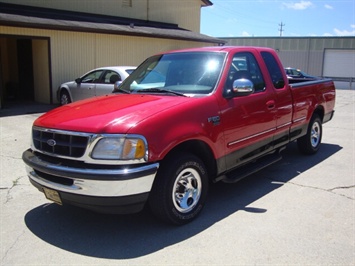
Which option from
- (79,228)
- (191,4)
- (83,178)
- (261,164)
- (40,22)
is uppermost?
(191,4)

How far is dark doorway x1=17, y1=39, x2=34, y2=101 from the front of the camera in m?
15.1

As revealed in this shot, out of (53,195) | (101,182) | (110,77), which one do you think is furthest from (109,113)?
(110,77)

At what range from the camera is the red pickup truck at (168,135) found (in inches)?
136

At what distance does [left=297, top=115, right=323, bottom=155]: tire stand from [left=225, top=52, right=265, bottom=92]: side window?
2.15 meters

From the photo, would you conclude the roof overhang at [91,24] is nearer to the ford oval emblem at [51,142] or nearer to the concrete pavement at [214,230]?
the concrete pavement at [214,230]

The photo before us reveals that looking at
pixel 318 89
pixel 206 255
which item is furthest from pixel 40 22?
pixel 206 255

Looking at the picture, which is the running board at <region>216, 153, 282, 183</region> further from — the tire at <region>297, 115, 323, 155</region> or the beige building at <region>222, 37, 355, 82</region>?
the beige building at <region>222, 37, 355, 82</region>

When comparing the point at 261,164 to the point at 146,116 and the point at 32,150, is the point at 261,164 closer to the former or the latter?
the point at 146,116

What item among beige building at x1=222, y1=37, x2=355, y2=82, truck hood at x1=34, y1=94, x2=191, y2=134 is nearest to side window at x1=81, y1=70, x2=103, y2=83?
truck hood at x1=34, y1=94, x2=191, y2=134

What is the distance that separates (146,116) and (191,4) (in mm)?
21578

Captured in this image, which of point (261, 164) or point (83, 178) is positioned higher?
point (83, 178)

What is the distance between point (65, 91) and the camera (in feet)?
42.4

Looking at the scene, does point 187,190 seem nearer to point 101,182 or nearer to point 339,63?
point 101,182

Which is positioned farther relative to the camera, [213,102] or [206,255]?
[213,102]
